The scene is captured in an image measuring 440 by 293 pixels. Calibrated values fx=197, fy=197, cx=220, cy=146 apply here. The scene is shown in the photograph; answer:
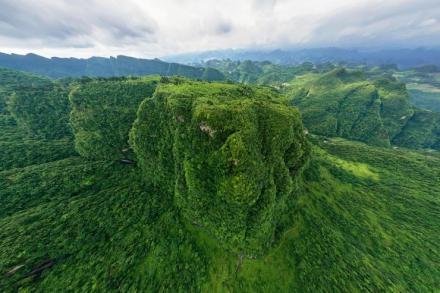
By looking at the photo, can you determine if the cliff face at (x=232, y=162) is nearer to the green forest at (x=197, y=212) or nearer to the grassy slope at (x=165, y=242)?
the green forest at (x=197, y=212)

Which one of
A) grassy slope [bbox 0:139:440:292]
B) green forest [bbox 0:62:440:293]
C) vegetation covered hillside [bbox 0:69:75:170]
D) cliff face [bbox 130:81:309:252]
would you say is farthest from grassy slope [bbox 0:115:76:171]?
cliff face [bbox 130:81:309:252]

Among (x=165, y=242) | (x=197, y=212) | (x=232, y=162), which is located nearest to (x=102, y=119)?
(x=165, y=242)

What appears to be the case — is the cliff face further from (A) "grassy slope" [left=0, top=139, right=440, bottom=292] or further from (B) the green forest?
(A) "grassy slope" [left=0, top=139, right=440, bottom=292]

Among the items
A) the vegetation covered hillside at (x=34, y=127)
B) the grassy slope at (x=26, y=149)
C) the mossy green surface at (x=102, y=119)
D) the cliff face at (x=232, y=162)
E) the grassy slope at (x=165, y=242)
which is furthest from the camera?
the mossy green surface at (x=102, y=119)

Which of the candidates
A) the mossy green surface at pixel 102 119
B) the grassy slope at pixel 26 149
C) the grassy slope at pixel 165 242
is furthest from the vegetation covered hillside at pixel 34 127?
the grassy slope at pixel 165 242

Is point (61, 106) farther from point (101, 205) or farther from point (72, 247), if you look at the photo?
point (72, 247)

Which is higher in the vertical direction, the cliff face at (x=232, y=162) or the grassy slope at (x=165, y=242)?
the cliff face at (x=232, y=162)

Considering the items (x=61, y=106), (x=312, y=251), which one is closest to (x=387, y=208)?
(x=312, y=251)
